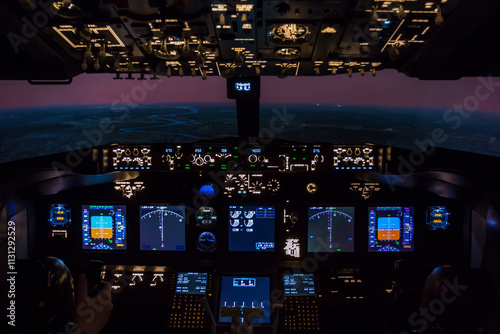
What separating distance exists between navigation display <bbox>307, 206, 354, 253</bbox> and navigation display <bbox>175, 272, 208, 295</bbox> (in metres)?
0.81

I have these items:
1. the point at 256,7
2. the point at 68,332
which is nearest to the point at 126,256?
the point at 68,332

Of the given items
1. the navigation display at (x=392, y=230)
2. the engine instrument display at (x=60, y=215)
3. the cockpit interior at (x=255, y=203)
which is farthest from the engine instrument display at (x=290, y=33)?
the engine instrument display at (x=60, y=215)

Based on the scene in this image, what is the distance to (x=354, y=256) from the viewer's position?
3223 millimetres

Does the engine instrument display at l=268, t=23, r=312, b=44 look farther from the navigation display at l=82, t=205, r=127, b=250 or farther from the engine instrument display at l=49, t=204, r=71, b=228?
the engine instrument display at l=49, t=204, r=71, b=228

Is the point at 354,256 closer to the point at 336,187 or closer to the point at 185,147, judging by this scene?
the point at 336,187

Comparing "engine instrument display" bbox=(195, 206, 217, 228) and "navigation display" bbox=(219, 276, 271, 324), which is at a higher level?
"engine instrument display" bbox=(195, 206, 217, 228)

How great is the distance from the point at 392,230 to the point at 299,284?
0.81 meters

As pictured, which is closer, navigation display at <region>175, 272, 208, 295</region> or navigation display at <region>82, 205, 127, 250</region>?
navigation display at <region>175, 272, 208, 295</region>

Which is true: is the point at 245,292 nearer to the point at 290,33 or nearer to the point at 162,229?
the point at 162,229

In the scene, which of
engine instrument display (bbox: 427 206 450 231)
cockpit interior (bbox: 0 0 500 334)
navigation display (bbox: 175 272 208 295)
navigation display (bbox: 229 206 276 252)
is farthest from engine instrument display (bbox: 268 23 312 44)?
navigation display (bbox: 175 272 208 295)

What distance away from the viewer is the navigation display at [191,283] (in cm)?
306

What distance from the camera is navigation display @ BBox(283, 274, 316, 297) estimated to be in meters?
3.05

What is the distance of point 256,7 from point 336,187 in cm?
161

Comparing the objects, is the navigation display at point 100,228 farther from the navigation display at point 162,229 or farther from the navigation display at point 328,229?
the navigation display at point 328,229
